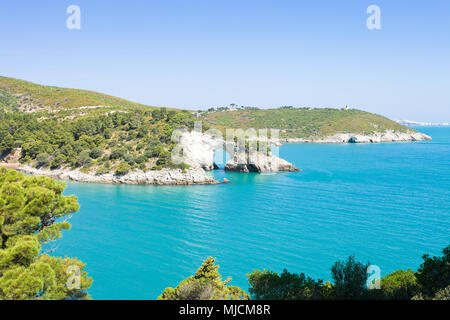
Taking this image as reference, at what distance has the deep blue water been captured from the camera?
23.8 m

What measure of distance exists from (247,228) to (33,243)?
23.3 meters

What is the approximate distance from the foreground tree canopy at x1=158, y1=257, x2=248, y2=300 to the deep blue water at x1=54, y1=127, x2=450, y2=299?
6.48 m

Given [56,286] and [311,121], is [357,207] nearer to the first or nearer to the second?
[56,286]

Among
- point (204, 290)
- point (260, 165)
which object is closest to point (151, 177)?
point (260, 165)

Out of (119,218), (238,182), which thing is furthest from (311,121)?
(119,218)

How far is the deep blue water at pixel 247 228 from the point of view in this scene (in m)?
23.8

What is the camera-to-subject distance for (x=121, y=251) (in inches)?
1051

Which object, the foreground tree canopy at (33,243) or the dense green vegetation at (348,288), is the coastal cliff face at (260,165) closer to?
the dense green vegetation at (348,288)

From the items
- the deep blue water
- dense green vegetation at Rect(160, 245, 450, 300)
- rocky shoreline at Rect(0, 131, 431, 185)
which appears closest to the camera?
dense green vegetation at Rect(160, 245, 450, 300)

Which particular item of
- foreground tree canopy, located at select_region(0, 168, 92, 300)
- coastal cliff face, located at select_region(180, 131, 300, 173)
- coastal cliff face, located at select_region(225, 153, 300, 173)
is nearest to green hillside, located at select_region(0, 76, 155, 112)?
coastal cliff face, located at select_region(180, 131, 300, 173)

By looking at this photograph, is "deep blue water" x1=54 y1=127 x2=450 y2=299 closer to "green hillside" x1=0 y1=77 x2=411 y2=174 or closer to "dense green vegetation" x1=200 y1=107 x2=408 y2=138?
"green hillside" x1=0 y1=77 x2=411 y2=174

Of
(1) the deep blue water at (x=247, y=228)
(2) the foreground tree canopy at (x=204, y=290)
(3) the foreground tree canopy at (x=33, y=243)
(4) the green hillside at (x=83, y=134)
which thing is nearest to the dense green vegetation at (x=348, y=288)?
(2) the foreground tree canopy at (x=204, y=290)

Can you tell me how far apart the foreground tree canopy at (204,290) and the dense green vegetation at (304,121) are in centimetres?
13520

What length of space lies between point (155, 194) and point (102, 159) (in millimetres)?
16650
